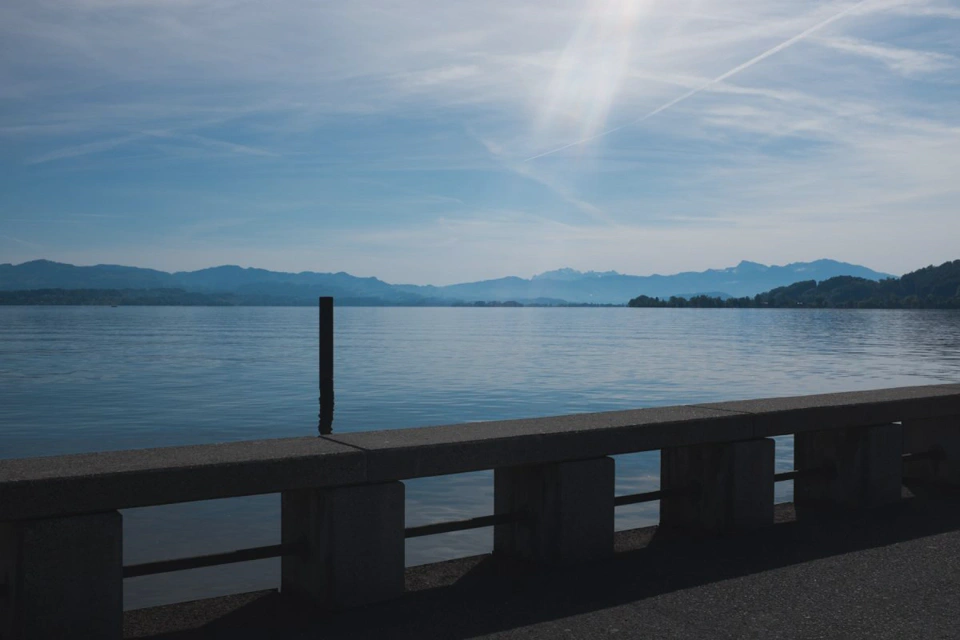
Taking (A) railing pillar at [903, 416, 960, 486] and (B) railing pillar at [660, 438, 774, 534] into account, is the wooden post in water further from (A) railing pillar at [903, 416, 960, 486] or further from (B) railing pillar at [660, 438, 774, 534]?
(B) railing pillar at [660, 438, 774, 534]

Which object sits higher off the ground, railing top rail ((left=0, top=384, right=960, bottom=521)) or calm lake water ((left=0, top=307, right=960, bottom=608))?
railing top rail ((left=0, top=384, right=960, bottom=521))

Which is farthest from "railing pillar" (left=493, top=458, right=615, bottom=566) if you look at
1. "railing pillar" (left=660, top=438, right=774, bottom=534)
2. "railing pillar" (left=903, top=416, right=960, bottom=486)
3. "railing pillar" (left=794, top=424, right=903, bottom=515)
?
"railing pillar" (left=903, top=416, right=960, bottom=486)

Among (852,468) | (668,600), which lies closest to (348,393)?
(852,468)

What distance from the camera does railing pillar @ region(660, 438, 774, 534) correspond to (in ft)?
24.4

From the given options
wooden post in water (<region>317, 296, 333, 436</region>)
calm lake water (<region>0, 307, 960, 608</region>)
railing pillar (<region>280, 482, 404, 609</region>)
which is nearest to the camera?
railing pillar (<region>280, 482, 404, 609</region>)

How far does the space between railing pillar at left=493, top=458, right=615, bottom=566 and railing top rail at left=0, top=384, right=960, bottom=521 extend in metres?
0.17

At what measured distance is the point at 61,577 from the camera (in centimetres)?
478

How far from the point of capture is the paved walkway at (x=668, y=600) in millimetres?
5250

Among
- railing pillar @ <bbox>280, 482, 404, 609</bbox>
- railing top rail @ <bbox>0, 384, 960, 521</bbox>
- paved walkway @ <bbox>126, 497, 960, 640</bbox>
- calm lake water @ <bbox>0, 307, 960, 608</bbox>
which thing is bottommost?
calm lake water @ <bbox>0, 307, 960, 608</bbox>

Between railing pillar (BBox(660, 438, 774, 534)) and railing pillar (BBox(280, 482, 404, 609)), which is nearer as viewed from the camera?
railing pillar (BBox(280, 482, 404, 609))

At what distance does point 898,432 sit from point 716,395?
33374 millimetres

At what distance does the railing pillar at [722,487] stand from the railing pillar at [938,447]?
2.71m

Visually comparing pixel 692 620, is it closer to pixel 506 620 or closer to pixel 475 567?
Result: pixel 506 620

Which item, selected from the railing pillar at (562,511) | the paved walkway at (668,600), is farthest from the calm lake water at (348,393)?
the paved walkway at (668,600)
